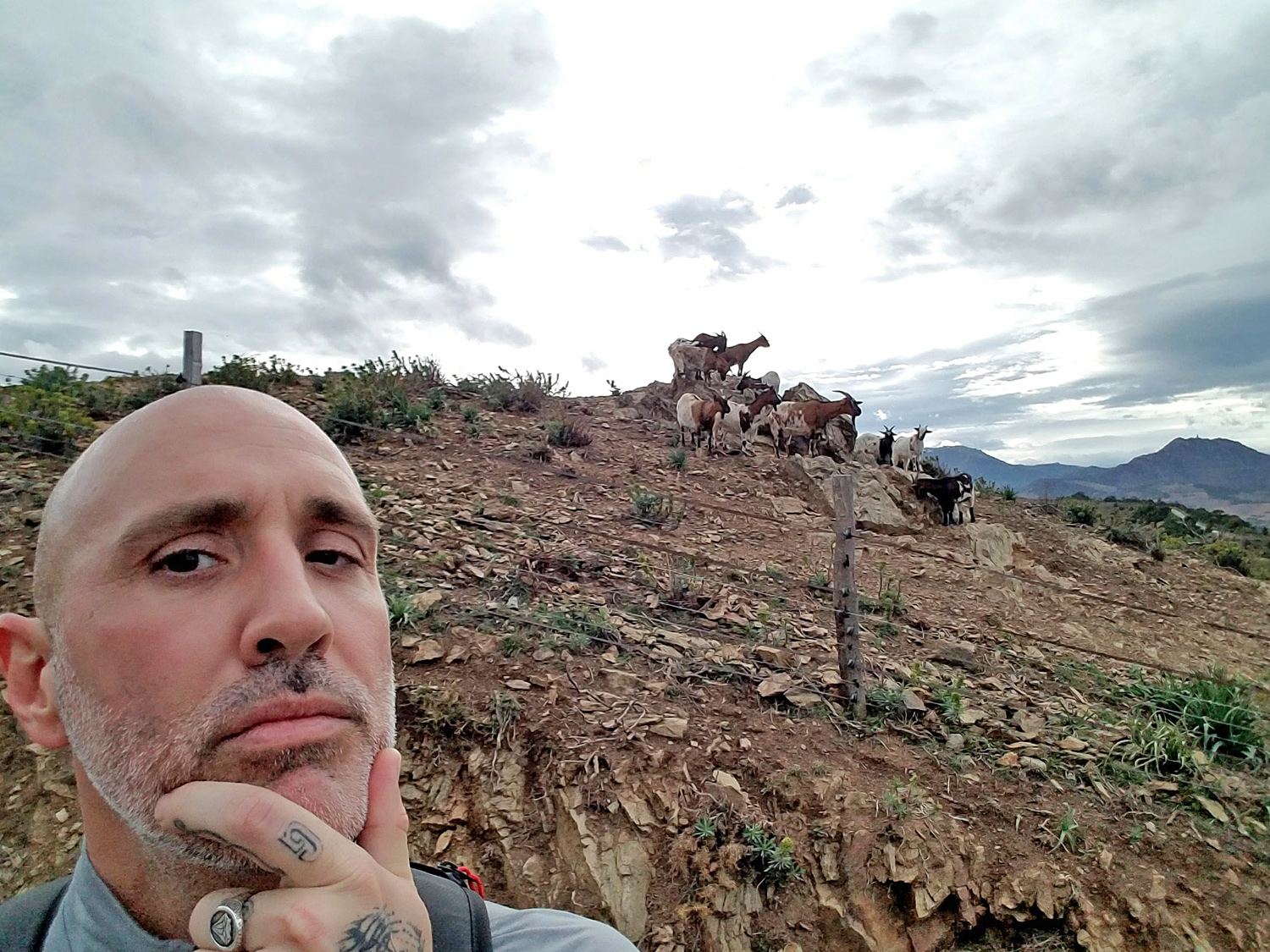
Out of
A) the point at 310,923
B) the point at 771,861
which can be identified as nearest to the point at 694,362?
the point at 771,861

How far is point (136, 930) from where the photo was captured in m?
1.15

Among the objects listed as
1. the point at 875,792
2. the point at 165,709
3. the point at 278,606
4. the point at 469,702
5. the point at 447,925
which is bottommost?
the point at 875,792

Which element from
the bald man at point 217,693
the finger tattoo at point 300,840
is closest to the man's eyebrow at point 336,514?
the bald man at point 217,693

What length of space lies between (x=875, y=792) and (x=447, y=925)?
354 cm

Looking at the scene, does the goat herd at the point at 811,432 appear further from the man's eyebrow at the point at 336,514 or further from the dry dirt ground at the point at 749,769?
the man's eyebrow at the point at 336,514

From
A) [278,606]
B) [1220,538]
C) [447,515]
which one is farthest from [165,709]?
[1220,538]

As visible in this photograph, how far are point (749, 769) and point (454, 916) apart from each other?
3.29 meters

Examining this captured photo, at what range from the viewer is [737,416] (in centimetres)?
1408

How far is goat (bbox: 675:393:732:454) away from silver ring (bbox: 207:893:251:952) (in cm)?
1293

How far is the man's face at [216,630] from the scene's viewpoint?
101 cm

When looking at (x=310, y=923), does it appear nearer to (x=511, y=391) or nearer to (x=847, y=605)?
(x=847, y=605)

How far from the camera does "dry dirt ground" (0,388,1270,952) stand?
142 inches

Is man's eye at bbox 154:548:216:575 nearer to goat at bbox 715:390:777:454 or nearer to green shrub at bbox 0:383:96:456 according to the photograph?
green shrub at bbox 0:383:96:456

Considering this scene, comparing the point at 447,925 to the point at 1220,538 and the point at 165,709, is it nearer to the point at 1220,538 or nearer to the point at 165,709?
the point at 165,709
